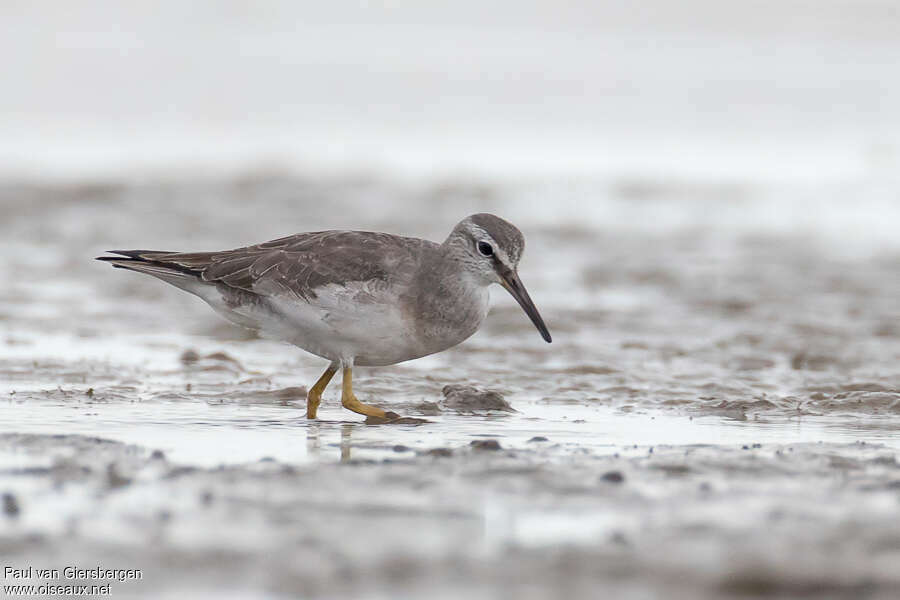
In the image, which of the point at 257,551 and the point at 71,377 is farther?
the point at 71,377

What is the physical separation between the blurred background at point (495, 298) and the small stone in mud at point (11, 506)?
17 mm

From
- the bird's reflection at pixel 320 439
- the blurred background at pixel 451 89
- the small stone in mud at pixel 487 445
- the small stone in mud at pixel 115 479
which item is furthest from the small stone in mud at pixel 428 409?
the blurred background at pixel 451 89

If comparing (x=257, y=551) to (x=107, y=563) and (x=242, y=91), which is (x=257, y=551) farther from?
(x=242, y=91)

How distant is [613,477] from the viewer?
5629 mm

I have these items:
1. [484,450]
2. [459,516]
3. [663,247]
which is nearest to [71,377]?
[484,450]

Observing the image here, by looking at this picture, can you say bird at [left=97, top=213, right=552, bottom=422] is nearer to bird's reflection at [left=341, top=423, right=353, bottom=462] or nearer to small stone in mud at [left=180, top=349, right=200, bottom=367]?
bird's reflection at [left=341, top=423, right=353, bottom=462]

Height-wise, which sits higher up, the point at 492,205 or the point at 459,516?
the point at 492,205

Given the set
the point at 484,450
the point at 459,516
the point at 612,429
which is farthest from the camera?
the point at 612,429

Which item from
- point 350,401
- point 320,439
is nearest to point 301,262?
point 350,401

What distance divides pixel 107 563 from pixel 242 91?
19.7 metres

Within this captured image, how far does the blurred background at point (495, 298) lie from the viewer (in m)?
4.66

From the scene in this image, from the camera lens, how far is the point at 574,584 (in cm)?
421

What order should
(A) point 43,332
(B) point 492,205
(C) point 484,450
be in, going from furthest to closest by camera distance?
(B) point 492,205, (A) point 43,332, (C) point 484,450

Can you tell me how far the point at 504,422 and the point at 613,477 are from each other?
206 cm
